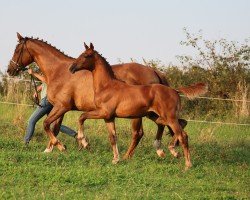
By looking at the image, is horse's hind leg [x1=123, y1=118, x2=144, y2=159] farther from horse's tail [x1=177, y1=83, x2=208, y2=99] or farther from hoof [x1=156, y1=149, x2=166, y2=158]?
horse's tail [x1=177, y1=83, x2=208, y2=99]

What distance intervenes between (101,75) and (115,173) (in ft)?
9.66

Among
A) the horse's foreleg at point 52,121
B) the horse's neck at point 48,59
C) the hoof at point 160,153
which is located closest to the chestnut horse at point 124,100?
the hoof at point 160,153

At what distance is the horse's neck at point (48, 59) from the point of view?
15023mm

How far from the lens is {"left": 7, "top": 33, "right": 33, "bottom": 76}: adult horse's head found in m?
15.4

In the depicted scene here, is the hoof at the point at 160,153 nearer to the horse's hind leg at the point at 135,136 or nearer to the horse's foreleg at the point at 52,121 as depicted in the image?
the horse's hind leg at the point at 135,136

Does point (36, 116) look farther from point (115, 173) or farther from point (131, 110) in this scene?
point (115, 173)

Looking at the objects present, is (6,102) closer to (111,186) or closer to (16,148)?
(16,148)

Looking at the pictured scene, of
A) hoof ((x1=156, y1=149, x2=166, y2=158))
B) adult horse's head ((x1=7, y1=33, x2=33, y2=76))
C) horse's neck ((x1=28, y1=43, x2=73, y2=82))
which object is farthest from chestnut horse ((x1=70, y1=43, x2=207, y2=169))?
adult horse's head ((x1=7, y1=33, x2=33, y2=76))

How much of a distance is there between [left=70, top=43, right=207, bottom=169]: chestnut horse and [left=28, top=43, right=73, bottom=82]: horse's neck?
1.40 m

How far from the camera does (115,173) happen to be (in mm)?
11297

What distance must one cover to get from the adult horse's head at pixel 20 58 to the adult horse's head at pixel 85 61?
2.11m

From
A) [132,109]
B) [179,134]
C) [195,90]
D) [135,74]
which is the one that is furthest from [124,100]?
[195,90]

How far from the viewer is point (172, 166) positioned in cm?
1260

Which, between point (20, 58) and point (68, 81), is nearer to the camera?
point (68, 81)
